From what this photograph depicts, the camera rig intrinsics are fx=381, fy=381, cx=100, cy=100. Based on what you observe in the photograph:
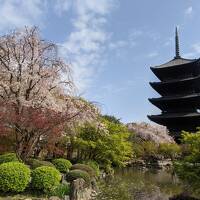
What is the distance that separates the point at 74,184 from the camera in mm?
14414

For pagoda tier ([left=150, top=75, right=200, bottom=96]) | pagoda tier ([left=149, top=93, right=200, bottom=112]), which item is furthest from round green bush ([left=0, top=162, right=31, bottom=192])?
pagoda tier ([left=150, top=75, right=200, bottom=96])

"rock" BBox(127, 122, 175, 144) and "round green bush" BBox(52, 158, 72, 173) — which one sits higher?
"rock" BBox(127, 122, 175, 144)

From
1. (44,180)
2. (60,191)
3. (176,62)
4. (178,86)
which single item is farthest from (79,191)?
(176,62)

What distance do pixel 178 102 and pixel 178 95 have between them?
1027mm

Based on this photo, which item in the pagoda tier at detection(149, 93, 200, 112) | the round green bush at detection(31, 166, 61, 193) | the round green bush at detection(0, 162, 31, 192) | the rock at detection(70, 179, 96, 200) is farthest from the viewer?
the pagoda tier at detection(149, 93, 200, 112)

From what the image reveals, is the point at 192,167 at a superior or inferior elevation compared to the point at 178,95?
inferior

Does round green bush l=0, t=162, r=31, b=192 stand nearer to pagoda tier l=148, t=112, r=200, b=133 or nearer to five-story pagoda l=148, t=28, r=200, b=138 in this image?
five-story pagoda l=148, t=28, r=200, b=138

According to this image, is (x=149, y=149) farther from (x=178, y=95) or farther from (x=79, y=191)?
(x=79, y=191)

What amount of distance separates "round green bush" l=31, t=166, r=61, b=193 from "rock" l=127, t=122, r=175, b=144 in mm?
36906

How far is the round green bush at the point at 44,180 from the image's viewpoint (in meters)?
14.6

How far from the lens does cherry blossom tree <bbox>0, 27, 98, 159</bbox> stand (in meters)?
19.2

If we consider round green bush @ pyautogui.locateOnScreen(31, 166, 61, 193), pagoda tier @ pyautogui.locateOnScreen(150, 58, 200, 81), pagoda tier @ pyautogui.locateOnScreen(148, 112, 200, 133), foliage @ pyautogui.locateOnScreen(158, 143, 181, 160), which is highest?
pagoda tier @ pyautogui.locateOnScreen(150, 58, 200, 81)

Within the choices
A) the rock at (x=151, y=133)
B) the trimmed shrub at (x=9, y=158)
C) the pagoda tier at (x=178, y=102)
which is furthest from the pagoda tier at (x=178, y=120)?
the trimmed shrub at (x=9, y=158)

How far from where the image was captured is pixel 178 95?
5466 centimetres
